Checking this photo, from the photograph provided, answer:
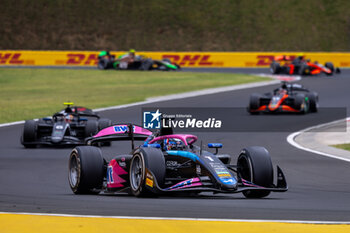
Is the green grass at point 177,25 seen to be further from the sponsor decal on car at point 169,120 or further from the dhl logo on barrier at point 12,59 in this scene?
the sponsor decal on car at point 169,120

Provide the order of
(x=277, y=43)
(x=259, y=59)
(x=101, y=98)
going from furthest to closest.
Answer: (x=277, y=43), (x=259, y=59), (x=101, y=98)

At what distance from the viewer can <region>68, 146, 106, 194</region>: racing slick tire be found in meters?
11.5

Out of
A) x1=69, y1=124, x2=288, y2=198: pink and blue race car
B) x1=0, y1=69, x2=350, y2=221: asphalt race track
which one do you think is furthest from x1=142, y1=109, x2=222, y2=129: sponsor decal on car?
x1=0, y1=69, x2=350, y2=221: asphalt race track

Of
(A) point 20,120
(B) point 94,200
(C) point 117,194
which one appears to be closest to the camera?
(B) point 94,200

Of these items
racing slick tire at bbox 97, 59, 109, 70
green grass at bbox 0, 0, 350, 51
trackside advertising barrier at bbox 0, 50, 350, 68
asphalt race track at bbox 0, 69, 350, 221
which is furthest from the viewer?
green grass at bbox 0, 0, 350, 51

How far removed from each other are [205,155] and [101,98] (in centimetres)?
2415

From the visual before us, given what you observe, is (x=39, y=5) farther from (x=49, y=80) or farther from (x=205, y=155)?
(x=205, y=155)

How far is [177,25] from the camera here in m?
68.4

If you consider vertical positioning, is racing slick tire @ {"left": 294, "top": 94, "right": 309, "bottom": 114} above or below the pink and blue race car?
below

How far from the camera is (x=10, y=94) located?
1480 inches

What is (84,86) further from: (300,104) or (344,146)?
(344,146)

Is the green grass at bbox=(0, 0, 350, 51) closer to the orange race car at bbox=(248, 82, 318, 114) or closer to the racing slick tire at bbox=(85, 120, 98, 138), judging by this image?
the orange race car at bbox=(248, 82, 318, 114)

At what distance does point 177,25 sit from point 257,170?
5820 centimetres

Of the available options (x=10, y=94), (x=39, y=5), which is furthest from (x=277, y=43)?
(x=10, y=94)
